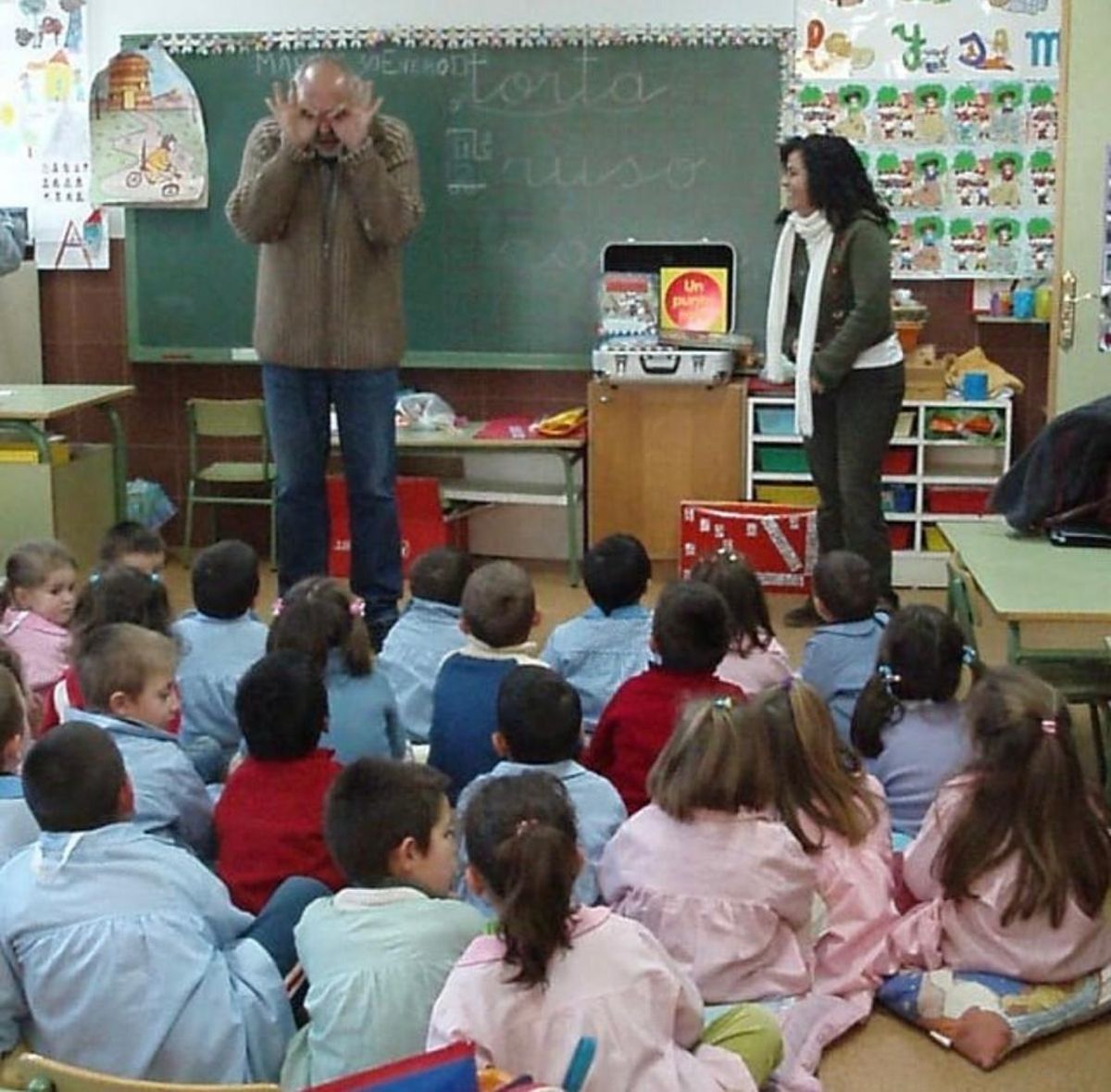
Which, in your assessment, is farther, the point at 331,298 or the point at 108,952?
the point at 331,298

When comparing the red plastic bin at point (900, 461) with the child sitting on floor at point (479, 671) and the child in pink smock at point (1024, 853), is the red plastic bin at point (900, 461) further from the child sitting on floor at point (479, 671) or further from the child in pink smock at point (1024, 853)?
the child in pink smock at point (1024, 853)

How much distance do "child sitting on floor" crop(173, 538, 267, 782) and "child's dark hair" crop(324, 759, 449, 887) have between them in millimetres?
1015

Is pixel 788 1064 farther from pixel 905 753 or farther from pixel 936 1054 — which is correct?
pixel 905 753

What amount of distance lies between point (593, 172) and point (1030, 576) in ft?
10.0

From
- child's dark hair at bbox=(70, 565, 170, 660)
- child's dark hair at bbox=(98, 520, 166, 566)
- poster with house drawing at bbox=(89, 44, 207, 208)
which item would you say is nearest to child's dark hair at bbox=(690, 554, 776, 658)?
child's dark hair at bbox=(70, 565, 170, 660)

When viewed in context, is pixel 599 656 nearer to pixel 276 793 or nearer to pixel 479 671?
pixel 479 671

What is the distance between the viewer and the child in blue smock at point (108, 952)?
6.77ft

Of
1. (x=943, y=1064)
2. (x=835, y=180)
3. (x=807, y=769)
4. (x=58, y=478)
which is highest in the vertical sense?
(x=835, y=180)

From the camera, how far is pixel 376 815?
2.16 m

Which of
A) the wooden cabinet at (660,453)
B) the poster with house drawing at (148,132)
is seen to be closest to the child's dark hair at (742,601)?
the wooden cabinet at (660,453)

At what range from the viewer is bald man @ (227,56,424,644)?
4.30 meters

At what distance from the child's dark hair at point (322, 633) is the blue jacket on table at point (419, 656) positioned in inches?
10.7

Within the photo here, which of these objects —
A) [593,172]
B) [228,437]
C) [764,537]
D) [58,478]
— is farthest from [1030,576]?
[228,437]

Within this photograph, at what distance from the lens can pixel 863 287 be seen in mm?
4891
